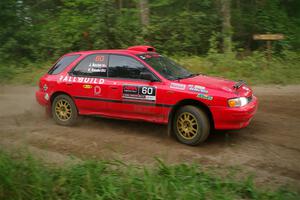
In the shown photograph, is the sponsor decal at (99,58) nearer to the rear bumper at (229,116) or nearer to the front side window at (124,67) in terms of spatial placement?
the front side window at (124,67)

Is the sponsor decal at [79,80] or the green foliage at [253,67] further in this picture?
the green foliage at [253,67]

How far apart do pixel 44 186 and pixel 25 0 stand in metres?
16.8

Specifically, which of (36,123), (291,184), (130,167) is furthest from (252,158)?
(36,123)

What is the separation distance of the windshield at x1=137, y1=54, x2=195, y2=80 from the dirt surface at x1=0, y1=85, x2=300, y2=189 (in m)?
1.14

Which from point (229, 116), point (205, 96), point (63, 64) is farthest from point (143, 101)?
point (63, 64)

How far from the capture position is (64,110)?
7969 millimetres

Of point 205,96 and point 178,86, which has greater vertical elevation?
point 178,86

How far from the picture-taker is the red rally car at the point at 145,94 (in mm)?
6301

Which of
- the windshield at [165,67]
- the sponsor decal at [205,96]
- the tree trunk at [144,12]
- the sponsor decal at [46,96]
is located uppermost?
the tree trunk at [144,12]

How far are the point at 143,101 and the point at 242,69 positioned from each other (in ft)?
22.8

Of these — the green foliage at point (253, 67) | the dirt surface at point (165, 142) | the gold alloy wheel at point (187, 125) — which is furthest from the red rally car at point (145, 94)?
the green foliage at point (253, 67)

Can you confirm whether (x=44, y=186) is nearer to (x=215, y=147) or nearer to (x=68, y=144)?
(x=68, y=144)

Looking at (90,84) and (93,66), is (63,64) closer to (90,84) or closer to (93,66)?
(93,66)

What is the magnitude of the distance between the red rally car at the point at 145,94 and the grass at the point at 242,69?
5228 mm
